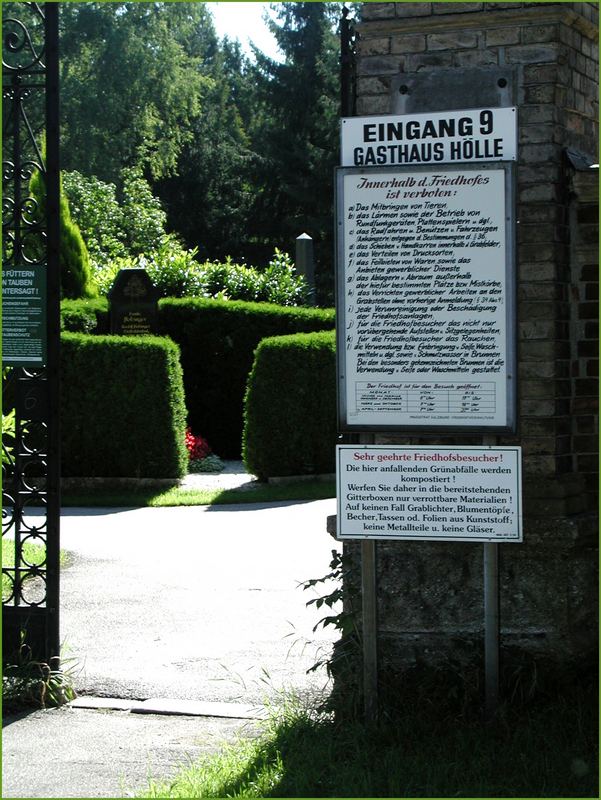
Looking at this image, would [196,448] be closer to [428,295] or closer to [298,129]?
[428,295]

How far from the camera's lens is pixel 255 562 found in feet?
31.8

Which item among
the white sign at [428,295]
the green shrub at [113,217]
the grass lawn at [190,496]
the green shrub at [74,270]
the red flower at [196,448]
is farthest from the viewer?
the green shrub at [113,217]

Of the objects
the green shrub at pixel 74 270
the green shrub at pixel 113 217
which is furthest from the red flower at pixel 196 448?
the green shrub at pixel 113 217

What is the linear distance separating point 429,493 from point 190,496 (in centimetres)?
924

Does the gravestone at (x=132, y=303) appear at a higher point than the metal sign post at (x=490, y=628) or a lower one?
higher

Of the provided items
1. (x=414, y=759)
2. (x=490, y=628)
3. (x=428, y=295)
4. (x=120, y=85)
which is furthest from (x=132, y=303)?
(x=120, y=85)

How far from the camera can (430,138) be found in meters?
4.81

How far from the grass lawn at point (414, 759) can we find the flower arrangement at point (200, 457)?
37.9ft

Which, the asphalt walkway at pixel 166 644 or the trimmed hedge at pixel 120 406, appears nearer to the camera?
the asphalt walkway at pixel 166 644

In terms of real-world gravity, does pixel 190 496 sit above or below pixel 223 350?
below

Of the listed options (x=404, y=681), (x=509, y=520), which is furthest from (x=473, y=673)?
(x=509, y=520)

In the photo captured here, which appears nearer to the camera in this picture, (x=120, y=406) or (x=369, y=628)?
(x=369, y=628)

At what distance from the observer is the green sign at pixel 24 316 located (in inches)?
230

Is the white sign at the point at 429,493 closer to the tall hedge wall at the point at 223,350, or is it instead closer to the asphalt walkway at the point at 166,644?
the asphalt walkway at the point at 166,644
